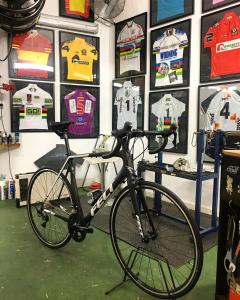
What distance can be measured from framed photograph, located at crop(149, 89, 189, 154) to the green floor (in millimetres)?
1578

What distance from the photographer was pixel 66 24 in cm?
426

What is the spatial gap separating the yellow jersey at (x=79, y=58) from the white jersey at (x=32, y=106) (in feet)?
1.75

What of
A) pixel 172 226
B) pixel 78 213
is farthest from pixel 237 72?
pixel 78 213

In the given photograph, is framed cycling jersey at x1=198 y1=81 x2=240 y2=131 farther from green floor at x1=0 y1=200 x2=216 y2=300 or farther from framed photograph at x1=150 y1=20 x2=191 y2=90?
green floor at x1=0 y1=200 x2=216 y2=300

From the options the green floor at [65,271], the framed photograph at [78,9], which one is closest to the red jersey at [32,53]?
the framed photograph at [78,9]

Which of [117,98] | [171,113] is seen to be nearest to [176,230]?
[171,113]

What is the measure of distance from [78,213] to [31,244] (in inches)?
27.2

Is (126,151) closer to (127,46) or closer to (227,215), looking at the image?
(227,215)

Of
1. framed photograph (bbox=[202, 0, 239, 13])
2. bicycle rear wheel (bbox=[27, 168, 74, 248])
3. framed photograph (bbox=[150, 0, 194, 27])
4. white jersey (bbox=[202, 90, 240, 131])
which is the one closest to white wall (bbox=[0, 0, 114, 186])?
framed photograph (bbox=[150, 0, 194, 27])

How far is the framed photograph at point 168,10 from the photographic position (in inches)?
138

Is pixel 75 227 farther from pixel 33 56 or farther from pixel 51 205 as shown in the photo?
pixel 33 56

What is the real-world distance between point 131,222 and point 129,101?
2.57 metres

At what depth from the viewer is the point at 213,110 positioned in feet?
10.9

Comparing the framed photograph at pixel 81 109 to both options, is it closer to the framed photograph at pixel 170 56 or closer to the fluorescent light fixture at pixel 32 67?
the fluorescent light fixture at pixel 32 67
